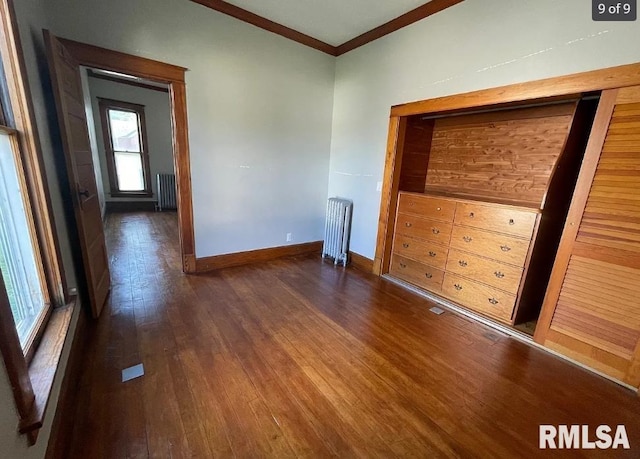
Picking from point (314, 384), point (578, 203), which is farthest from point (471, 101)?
point (314, 384)

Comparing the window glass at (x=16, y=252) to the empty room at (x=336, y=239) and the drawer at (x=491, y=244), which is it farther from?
Answer: the drawer at (x=491, y=244)

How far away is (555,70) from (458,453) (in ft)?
8.08

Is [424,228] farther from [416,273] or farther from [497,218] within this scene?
[497,218]

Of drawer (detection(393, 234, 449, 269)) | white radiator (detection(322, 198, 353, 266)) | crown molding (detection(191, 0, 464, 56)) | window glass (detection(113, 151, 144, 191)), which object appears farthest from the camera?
window glass (detection(113, 151, 144, 191))

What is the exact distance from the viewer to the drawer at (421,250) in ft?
8.95

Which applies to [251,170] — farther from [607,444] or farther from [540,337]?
[607,444]

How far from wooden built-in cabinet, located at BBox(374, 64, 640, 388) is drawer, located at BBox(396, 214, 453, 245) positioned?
0.4 inches

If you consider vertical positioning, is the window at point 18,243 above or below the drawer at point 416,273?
above

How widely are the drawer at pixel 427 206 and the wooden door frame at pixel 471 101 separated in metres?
0.13

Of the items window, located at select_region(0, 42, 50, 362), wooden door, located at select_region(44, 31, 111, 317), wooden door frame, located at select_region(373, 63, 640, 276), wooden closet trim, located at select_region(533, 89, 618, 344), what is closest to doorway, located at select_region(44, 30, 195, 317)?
wooden door, located at select_region(44, 31, 111, 317)

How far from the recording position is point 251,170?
326cm

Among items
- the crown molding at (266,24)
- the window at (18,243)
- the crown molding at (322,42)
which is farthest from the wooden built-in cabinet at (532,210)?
the window at (18,243)

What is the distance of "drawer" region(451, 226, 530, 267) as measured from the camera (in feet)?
7.14

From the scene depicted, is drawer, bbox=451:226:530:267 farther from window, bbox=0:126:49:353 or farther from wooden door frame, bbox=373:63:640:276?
window, bbox=0:126:49:353
